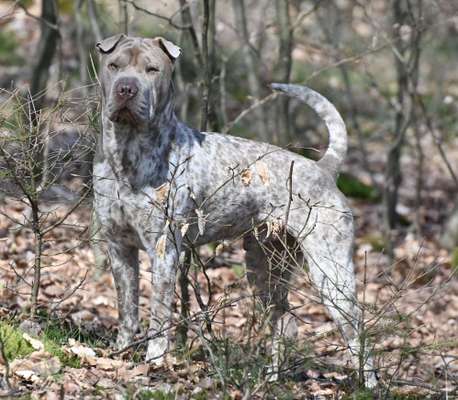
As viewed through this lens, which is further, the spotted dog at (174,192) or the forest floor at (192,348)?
the spotted dog at (174,192)

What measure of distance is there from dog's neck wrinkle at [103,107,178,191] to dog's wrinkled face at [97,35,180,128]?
10 centimetres

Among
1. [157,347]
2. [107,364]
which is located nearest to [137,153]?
[157,347]

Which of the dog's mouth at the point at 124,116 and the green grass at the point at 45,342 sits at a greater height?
the dog's mouth at the point at 124,116

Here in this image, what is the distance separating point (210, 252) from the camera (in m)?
10.0

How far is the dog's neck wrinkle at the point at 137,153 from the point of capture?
6.02m

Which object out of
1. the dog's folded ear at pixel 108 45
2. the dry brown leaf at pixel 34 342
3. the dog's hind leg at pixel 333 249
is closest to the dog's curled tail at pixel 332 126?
the dog's hind leg at pixel 333 249

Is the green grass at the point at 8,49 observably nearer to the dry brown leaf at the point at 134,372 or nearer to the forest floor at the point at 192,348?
the forest floor at the point at 192,348

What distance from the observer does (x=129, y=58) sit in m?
5.81

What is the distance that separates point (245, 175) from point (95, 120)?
1.71 m

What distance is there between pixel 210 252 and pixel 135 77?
177 inches

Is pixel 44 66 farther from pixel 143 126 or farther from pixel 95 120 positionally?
pixel 143 126

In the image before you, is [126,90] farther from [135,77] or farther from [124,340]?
[124,340]

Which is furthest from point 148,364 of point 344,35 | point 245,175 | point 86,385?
point 344,35

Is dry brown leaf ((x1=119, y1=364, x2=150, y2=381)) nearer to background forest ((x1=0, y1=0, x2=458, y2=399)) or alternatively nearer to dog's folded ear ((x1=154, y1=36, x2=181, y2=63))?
background forest ((x1=0, y1=0, x2=458, y2=399))
